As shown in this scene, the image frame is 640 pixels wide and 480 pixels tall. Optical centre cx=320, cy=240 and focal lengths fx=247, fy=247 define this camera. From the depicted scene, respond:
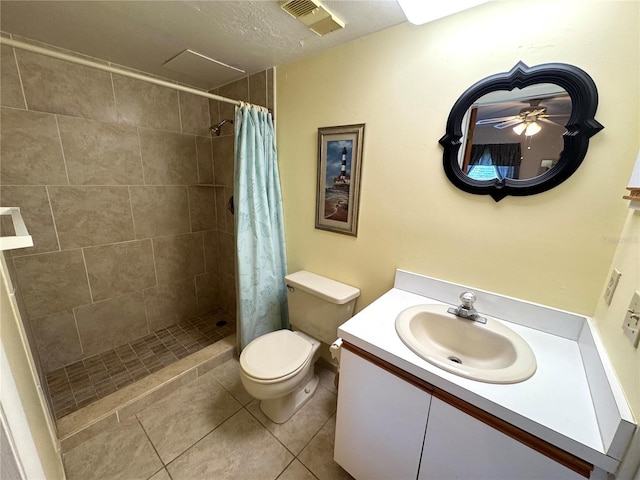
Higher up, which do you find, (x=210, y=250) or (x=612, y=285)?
(x=612, y=285)

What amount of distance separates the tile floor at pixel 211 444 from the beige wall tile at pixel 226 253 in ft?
3.38

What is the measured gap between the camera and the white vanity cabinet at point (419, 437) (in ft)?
2.18

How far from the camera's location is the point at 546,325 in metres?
1.01

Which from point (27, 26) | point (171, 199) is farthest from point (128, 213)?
point (27, 26)

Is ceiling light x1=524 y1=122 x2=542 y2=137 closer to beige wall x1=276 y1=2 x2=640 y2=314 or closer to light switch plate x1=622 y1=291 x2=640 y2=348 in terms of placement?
beige wall x1=276 y1=2 x2=640 y2=314

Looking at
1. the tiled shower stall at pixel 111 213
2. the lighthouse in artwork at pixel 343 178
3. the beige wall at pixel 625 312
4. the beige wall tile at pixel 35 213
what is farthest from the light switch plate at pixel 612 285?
the beige wall tile at pixel 35 213

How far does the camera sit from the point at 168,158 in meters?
2.02

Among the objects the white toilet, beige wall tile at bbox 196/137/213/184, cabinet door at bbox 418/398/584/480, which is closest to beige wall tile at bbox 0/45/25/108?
beige wall tile at bbox 196/137/213/184

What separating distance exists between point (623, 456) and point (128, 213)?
2600mm

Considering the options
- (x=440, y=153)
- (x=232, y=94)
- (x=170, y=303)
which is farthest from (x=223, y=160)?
(x=440, y=153)

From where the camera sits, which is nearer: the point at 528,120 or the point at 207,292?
the point at 528,120

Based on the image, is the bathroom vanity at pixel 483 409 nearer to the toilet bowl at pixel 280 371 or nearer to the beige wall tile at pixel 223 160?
the toilet bowl at pixel 280 371

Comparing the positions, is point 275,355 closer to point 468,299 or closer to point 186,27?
point 468,299

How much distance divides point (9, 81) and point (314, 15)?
1.72m
